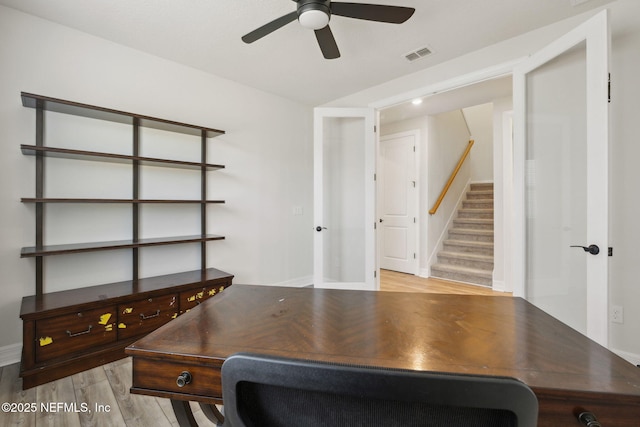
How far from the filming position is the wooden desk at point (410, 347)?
0.62 m

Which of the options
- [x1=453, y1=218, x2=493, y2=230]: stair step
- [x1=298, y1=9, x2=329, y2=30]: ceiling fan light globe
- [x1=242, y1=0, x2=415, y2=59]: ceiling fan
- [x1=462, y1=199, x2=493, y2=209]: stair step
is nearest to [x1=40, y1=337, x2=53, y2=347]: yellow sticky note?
[x1=242, y1=0, x2=415, y2=59]: ceiling fan

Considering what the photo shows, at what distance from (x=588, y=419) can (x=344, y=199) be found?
125 inches

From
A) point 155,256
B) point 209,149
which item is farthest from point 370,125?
point 155,256

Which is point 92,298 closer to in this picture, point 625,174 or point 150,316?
point 150,316

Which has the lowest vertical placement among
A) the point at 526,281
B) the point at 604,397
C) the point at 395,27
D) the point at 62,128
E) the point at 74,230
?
the point at 526,281

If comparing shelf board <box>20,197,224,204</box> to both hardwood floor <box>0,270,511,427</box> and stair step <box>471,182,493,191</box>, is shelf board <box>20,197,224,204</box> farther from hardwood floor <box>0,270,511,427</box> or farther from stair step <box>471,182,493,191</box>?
stair step <box>471,182,493,191</box>

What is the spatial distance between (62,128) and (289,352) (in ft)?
8.88

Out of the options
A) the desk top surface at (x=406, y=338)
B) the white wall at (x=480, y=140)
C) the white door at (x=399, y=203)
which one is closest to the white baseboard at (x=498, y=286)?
the white door at (x=399, y=203)

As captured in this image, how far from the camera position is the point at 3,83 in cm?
207

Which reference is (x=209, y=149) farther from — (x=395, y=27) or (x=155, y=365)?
(x=155, y=365)

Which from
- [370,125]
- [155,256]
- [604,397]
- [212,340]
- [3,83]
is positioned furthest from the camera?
[370,125]

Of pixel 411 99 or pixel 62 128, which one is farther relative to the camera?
pixel 411 99

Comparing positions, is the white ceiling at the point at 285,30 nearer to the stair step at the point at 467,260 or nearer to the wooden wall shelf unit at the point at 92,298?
the wooden wall shelf unit at the point at 92,298

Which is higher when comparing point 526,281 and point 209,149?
point 209,149
